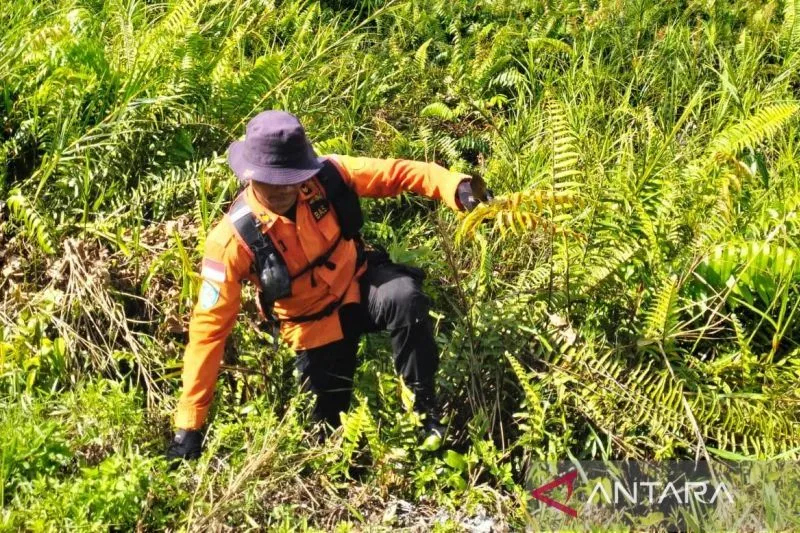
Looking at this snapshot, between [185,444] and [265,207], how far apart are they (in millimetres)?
966

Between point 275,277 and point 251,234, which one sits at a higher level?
point 251,234

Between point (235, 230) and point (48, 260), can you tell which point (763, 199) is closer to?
point (235, 230)

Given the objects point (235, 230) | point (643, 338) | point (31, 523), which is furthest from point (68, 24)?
point (643, 338)

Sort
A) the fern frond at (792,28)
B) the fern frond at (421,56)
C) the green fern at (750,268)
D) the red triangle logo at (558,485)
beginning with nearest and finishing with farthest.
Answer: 1. the red triangle logo at (558,485)
2. the green fern at (750,268)
3. the fern frond at (792,28)
4. the fern frond at (421,56)

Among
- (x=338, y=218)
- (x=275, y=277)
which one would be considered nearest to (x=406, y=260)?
(x=338, y=218)

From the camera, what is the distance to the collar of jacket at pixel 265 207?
348cm

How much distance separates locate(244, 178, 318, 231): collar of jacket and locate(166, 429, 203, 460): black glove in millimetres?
842

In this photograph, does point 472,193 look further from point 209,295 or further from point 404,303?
point 209,295

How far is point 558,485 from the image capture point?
3.59 m

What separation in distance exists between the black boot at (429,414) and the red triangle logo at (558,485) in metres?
0.44

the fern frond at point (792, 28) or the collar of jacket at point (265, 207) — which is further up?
the collar of jacket at point (265, 207)

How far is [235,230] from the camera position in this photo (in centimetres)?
345

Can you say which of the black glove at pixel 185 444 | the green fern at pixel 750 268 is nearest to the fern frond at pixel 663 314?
the green fern at pixel 750 268

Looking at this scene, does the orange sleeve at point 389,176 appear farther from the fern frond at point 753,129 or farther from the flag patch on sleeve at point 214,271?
the fern frond at point 753,129
